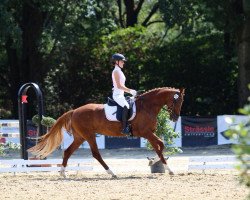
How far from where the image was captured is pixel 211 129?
25391mm

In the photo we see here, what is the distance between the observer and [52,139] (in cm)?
1459

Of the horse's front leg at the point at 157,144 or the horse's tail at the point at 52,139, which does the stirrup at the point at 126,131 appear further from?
the horse's tail at the point at 52,139

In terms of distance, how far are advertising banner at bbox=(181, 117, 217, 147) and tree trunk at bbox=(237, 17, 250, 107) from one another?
12.9 feet

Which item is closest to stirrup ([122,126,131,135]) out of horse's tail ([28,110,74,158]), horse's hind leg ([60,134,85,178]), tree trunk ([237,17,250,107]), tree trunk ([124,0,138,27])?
horse's hind leg ([60,134,85,178])

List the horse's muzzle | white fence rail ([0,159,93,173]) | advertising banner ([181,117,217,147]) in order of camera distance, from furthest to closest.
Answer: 1. advertising banner ([181,117,217,147])
2. white fence rail ([0,159,93,173])
3. the horse's muzzle

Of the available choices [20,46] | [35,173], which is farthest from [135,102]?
[20,46]

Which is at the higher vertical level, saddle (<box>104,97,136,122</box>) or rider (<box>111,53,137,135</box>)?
rider (<box>111,53,137,135</box>)

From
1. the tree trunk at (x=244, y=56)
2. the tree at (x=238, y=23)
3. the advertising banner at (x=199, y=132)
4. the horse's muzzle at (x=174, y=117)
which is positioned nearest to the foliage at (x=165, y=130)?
the horse's muzzle at (x=174, y=117)

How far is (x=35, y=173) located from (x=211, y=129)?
10.8 metres

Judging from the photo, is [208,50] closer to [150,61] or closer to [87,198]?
[150,61]

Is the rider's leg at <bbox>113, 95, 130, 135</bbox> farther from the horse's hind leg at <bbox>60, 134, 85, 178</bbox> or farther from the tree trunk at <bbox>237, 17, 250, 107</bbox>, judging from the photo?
the tree trunk at <bbox>237, 17, 250, 107</bbox>

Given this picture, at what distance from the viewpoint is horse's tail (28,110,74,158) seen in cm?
1457

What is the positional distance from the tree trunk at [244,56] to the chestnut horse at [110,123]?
589 inches

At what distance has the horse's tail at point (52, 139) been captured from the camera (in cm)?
1457
